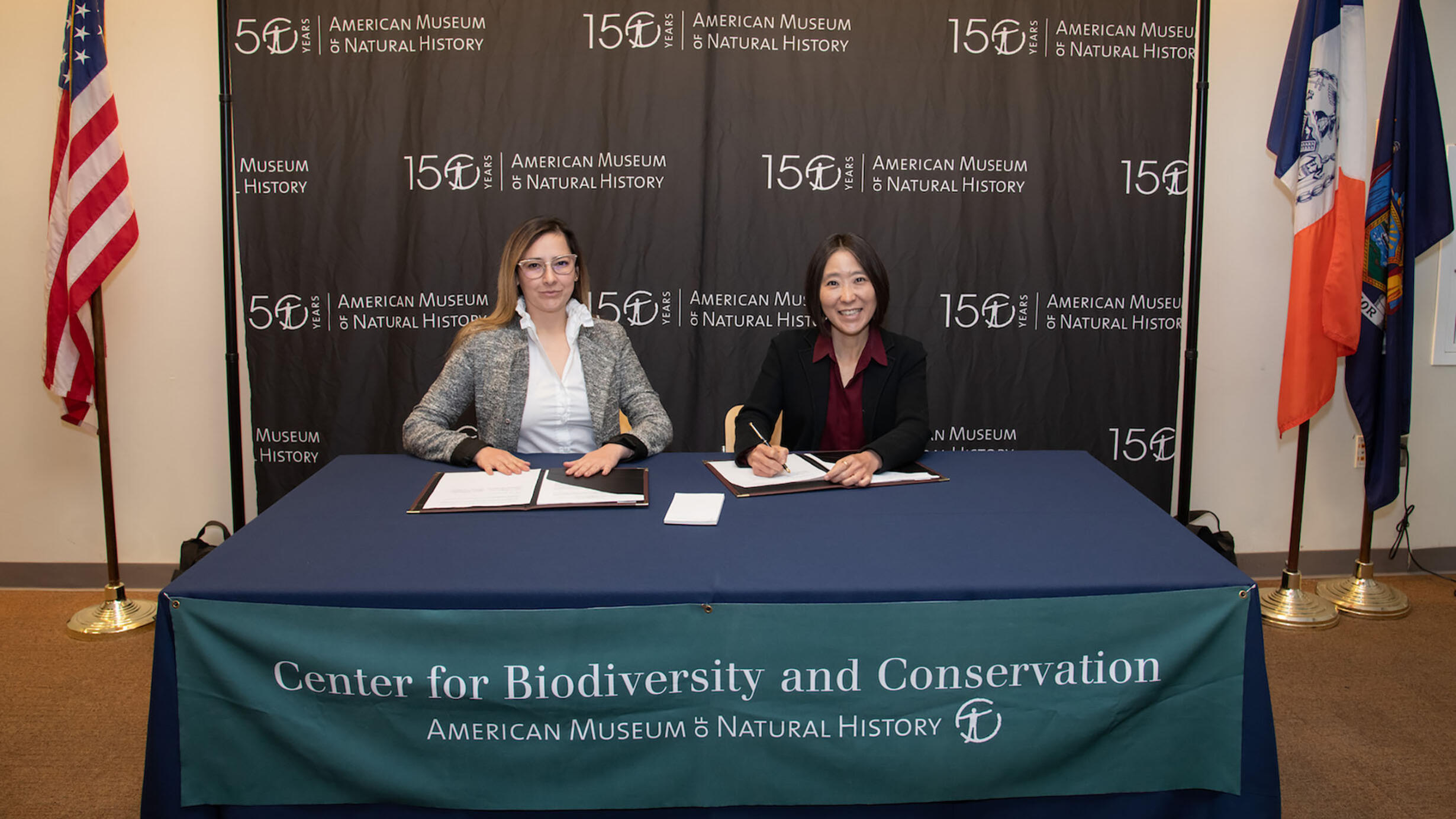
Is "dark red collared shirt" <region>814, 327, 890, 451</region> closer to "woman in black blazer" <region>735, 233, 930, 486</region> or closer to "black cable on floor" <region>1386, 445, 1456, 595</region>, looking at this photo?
"woman in black blazer" <region>735, 233, 930, 486</region>

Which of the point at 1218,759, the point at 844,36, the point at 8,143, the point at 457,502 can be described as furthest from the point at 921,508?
the point at 8,143

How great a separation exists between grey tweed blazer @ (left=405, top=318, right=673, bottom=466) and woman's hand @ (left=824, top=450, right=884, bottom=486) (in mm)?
535

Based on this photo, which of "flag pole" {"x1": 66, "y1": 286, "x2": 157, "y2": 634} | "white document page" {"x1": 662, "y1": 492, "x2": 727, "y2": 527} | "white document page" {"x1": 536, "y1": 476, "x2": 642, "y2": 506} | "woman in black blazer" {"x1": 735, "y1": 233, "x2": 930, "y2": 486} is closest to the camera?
"white document page" {"x1": 662, "y1": 492, "x2": 727, "y2": 527}

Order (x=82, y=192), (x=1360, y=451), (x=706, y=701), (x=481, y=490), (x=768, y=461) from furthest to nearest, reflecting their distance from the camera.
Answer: (x=1360, y=451) → (x=82, y=192) → (x=768, y=461) → (x=481, y=490) → (x=706, y=701)

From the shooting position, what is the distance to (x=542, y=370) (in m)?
2.41

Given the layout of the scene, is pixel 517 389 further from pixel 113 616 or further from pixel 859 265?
pixel 113 616

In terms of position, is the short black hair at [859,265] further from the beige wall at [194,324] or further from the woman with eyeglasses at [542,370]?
the beige wall at [194,324]

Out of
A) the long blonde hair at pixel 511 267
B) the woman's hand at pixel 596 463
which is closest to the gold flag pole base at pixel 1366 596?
the woman's hand at pixel 596 463

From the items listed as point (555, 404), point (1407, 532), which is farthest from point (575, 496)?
point (1407, 532)

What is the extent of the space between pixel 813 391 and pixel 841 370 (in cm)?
10

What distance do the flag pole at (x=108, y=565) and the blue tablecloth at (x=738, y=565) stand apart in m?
1.61

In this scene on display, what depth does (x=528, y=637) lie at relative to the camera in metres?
1.30

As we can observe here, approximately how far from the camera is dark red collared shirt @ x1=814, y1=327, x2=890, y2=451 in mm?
2365

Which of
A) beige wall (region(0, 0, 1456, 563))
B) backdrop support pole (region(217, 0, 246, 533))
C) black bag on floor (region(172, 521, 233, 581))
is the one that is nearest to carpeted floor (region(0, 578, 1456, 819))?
black bag on floor (region(172, 521, 233, 581))
